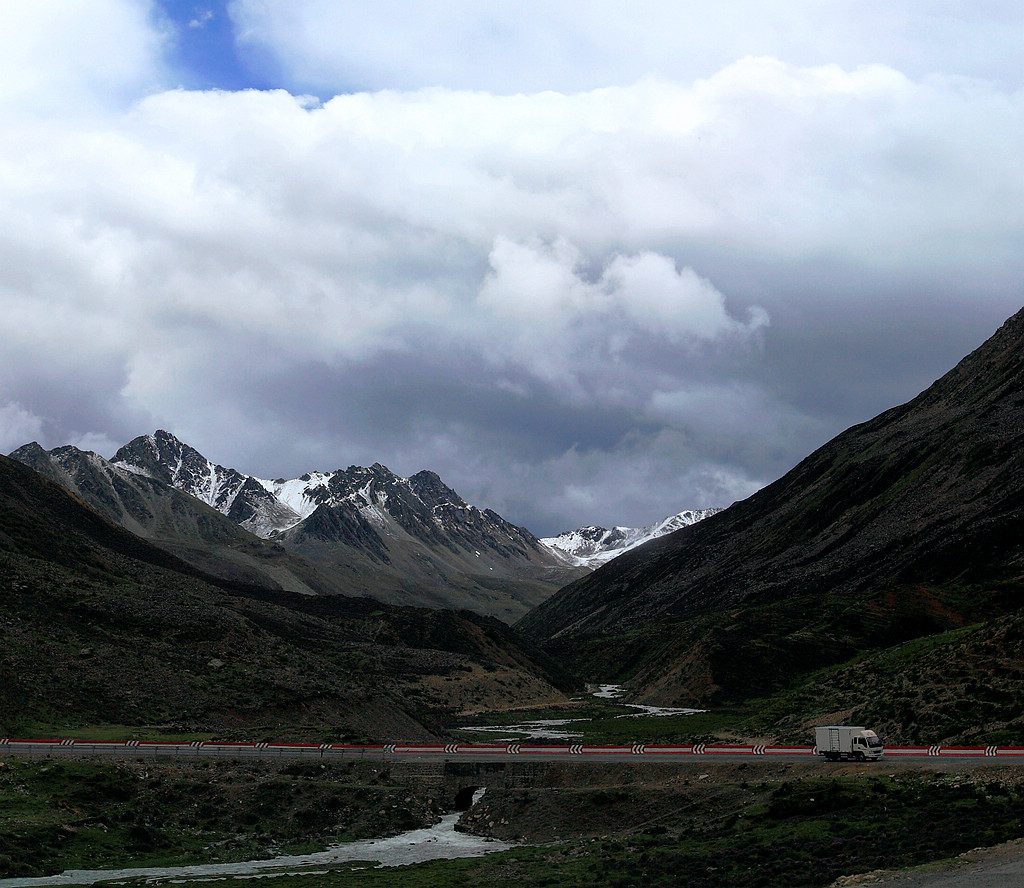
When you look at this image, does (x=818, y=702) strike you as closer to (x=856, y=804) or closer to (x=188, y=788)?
(x=856, y=804)

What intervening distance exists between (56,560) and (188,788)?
8744 centimetres

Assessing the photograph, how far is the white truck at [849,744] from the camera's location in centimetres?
5800

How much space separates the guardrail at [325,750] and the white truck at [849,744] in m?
3.53

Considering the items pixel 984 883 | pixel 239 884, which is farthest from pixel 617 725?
pixel 984 883

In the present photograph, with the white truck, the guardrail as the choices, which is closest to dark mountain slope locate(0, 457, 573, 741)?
the guardrail

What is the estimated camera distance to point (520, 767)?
66.1 m

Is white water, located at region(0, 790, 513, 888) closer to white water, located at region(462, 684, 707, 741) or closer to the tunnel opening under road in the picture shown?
the tunnel opening under road

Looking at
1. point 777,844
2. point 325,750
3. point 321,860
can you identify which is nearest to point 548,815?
point 321,860

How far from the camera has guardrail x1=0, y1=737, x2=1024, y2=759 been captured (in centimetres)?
6644

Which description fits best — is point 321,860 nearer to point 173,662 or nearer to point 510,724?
point 173,662

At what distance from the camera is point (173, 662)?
10169 centimetres

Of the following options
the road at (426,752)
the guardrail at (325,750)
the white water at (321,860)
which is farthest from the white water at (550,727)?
the white water at (321,860)

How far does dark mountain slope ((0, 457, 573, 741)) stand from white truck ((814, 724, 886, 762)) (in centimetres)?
4089

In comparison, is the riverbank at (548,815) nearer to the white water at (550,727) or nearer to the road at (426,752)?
the road at (426,752)
